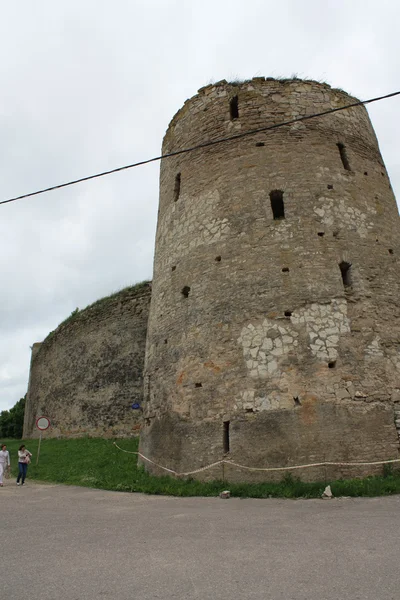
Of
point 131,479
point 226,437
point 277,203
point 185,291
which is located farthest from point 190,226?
point 131,479

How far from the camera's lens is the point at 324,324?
31.5ft

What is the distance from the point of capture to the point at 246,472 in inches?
348

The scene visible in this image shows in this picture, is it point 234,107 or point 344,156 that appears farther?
point 234,107

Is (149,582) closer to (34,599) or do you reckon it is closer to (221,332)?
(34,599)

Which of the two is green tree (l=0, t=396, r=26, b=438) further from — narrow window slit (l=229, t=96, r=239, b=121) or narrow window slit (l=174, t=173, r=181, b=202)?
narrow window slit (l=229, t=96, r=239, b=121)

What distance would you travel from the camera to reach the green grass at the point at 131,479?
312 inches

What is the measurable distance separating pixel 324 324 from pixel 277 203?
11.6ft

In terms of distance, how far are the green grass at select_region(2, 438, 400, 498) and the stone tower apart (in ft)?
1.22

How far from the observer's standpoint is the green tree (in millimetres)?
32500

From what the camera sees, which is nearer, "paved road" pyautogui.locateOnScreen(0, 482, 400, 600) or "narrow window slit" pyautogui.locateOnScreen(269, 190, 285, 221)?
"paved road" pyautogui.locateOnScreen(0, 482, 400, 600)

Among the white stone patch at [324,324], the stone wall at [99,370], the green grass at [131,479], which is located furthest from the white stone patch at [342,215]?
the stone wall at [99,370]

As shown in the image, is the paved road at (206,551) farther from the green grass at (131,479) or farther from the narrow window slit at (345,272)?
the narrow window slit at (345,272)

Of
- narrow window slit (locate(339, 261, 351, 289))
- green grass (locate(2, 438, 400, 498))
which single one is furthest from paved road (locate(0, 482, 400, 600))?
narrow window slit (locate(339, 261, 351, 289))

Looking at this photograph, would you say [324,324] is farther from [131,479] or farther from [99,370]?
[99,370]
